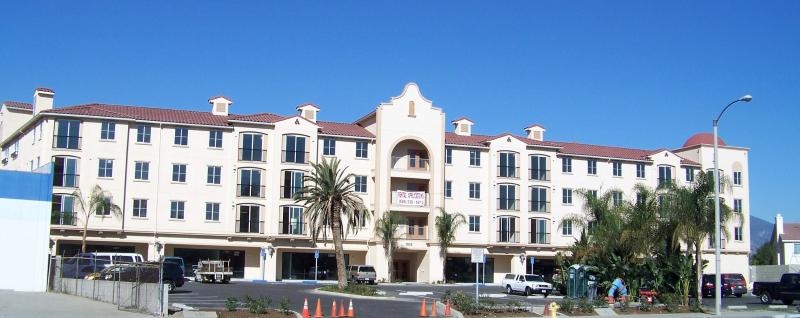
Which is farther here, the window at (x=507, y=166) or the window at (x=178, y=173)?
the window at (x=507, y=166)

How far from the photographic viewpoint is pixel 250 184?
2707 inches

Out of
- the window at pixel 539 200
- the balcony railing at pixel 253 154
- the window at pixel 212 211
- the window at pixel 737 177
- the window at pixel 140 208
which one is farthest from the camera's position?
the window at pixel 737 177

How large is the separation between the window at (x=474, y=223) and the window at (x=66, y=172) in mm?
31198

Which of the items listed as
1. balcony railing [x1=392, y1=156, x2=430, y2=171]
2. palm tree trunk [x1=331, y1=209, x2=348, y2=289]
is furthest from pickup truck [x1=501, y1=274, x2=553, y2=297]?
balcony railing [x1=392, y1=156, x2=430, y2=171]

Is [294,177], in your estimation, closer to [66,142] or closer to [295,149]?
[295,149]

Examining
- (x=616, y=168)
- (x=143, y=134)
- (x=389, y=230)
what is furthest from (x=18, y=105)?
(x=616, y=168)

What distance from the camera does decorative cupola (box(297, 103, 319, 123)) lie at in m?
72.5

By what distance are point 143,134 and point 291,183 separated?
38.1ft

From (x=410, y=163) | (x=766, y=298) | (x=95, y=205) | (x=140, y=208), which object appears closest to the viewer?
(x=766, y=298)

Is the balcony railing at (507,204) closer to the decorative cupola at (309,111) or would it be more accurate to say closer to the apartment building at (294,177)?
the apartment building at (294,177)

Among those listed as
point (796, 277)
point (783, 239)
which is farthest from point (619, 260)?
point (783, 239)

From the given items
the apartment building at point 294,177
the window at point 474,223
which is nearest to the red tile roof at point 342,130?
the apartment building at point 294,177

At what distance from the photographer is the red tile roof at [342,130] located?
235ft

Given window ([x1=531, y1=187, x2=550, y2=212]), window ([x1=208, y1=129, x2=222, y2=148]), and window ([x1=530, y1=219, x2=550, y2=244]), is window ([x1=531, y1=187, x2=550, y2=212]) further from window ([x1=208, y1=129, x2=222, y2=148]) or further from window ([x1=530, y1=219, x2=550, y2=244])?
window ([x1=208, y1=129, x2=222, y2=148])
